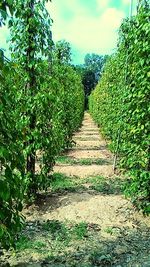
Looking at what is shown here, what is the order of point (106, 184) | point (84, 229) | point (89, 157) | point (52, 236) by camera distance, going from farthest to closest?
1. point (89, 157)
2. point (106, 184)
3. point (84, 229)
4. point (52, 236)

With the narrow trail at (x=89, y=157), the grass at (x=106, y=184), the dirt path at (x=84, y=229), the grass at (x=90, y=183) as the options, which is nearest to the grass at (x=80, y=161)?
the narrow trail at (x=89, y=157)

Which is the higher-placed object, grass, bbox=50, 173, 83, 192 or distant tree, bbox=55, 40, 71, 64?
distant tree, bbox=55, 40, 71, 64

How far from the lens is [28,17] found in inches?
275

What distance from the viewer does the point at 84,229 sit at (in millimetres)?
6230

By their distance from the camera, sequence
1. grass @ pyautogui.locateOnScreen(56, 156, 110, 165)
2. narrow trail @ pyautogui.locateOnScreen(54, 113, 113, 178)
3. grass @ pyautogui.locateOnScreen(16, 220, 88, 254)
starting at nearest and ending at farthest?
grass @ pyautogui.locateOnScreen(16, 220, 88, 254), narrow trail @ pyautogui.locateOnScreen(54, 113, 113, 178), grass @ pyautogui.locateOnScreen(56, 156, 110, 165)

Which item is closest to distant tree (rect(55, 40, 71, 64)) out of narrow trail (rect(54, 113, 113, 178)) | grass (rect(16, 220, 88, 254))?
narrow trail (rect(54, 113, 113, 178))

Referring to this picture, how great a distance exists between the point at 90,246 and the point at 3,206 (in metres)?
2.59

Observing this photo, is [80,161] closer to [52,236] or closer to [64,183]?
[64,183]

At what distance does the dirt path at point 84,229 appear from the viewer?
519 cm

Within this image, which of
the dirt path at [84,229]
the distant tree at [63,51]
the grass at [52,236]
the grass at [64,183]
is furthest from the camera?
the distant tree at [63,51]

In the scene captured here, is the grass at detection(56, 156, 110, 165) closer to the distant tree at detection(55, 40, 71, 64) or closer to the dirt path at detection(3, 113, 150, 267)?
the dirt path at detection(3, 113, 150, 267)

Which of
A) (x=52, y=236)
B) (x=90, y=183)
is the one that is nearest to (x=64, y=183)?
(x=90, y=183)

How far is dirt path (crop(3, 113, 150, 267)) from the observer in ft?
17.0

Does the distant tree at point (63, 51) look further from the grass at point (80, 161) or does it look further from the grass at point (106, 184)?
the grass at point (106, 184)
